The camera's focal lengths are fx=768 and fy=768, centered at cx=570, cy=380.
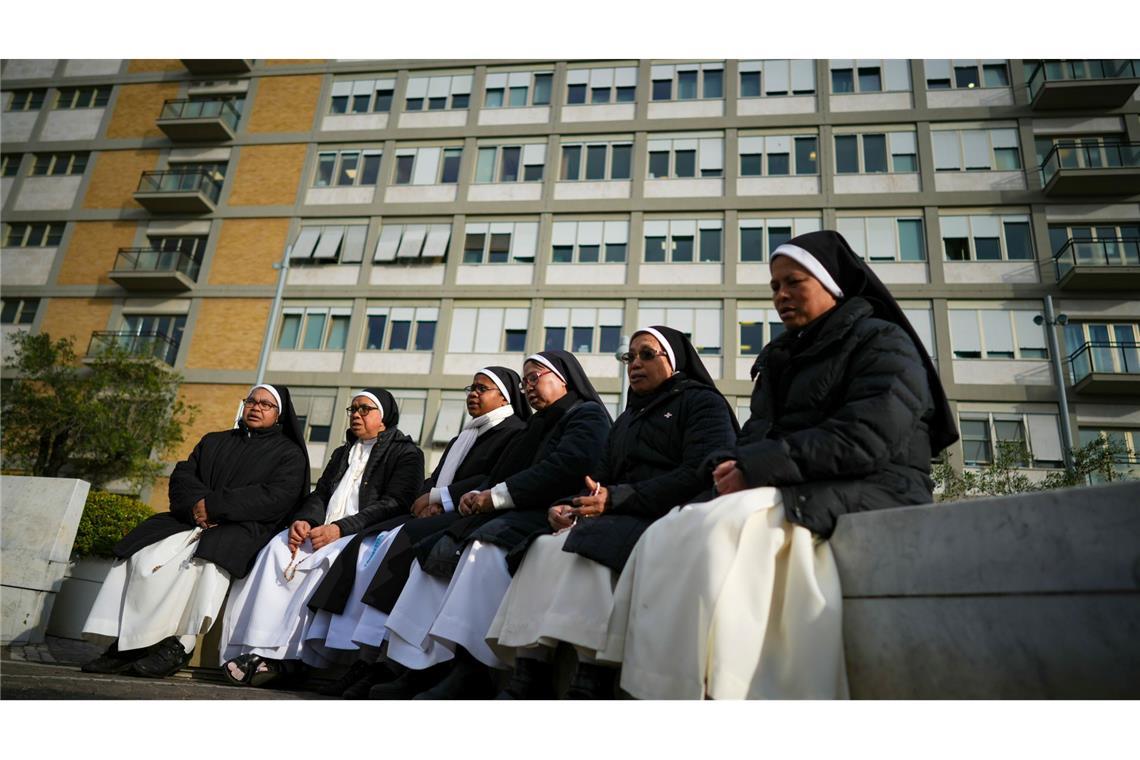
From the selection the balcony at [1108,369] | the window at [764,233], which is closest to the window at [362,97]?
the window at [764,233]

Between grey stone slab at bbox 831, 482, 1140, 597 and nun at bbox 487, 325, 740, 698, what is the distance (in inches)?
42.0

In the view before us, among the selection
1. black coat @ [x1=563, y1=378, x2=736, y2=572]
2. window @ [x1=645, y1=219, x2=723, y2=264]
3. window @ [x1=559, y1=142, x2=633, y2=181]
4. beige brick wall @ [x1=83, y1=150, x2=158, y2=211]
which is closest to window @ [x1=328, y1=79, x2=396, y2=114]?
beige brick wall @ [x1=83, y1=150, x2=158, y2=211]

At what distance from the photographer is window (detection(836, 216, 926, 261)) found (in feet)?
79.7

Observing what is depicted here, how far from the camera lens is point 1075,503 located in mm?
1913

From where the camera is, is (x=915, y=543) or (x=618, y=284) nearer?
(x=915, y=543)

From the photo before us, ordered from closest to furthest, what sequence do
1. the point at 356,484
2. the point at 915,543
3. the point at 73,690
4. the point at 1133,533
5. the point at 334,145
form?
the point at 1133,533, the point at 915,543, the point at 73,690, the point at 356,484, the point at 334,145

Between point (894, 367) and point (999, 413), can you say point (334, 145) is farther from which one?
point (894, 367)

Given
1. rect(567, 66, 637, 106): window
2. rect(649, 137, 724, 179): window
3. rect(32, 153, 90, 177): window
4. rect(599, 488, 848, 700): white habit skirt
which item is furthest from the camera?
rect(32, 153, 90, 177): window

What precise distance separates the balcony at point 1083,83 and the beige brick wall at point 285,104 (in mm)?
25328

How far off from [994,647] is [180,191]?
31.3 meters

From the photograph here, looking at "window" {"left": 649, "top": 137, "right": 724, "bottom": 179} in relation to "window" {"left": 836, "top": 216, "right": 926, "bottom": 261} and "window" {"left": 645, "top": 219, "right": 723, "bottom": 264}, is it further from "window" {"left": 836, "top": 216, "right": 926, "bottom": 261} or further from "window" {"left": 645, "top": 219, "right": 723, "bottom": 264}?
"window" {"left": 836, "top": 216, "right": 926, "bottom": 261}

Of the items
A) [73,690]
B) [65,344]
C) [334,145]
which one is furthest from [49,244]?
[73,690]

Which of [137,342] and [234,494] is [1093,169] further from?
[137,342]

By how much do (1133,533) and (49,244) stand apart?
35073 millimetres
